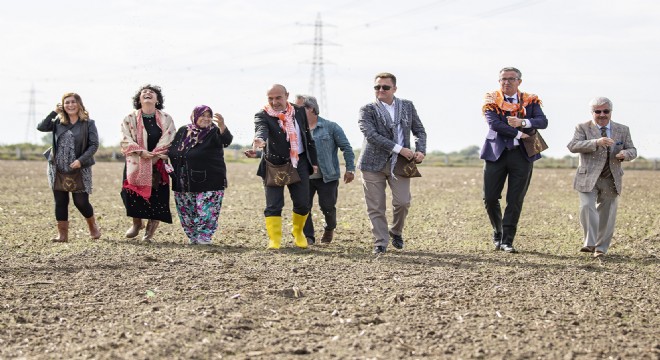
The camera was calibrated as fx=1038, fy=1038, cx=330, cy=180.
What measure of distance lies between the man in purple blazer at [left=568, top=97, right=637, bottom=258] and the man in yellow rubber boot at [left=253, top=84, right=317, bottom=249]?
2.89m

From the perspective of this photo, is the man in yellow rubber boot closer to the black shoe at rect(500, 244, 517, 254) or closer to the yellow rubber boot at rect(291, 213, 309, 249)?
the yellow rubber boot at rect(291, 213, 309, 249)

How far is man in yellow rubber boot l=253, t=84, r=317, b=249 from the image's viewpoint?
11008 millimetres

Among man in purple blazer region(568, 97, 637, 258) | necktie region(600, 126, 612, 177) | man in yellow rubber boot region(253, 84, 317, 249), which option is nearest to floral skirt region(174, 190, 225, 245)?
man in yellow rubber boot region(253, 84, 317, 249)

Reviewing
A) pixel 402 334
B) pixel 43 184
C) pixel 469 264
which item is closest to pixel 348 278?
pixel 469 264

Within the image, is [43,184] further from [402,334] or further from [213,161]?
[402,334]

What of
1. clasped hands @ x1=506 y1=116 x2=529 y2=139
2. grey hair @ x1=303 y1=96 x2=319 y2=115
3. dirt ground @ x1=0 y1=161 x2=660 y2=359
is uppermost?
grey hair @ x1=303 y1=96 x2=319 y2=115

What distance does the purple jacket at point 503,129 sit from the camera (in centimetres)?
1126

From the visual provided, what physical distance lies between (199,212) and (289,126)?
1.56 metres

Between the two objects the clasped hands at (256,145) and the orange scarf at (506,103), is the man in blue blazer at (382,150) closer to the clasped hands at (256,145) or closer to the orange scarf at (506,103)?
the orange scarf at (506,103)

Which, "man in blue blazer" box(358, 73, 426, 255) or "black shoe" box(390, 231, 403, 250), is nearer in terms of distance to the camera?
"man in blue blazer" box(358, 73, 426, 255)

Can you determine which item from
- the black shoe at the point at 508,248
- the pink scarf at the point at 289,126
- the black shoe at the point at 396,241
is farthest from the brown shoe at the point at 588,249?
the pink scarf at the point at 289,126

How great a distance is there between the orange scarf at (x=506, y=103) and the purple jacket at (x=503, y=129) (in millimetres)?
44

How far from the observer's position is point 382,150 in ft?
36.3

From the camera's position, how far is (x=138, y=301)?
7703 mm
